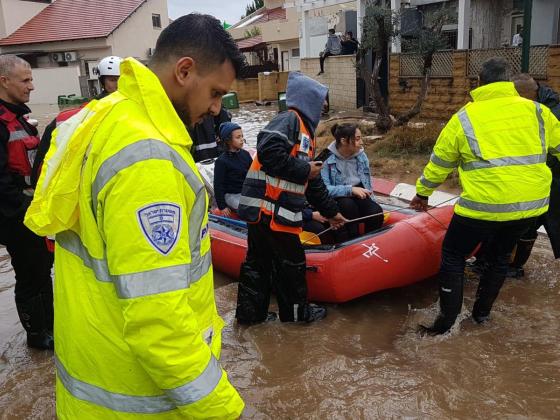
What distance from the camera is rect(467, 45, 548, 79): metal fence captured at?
972 centimetres

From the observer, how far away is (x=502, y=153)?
3152mm

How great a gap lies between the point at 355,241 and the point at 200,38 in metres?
3.00

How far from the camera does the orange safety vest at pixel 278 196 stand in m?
3.48

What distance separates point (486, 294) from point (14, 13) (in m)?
36.0

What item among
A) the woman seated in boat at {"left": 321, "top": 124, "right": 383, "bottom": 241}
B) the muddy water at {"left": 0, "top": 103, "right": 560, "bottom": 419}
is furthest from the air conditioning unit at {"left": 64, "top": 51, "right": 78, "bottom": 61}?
the woman seated in boat at {"left": 321, "top": 124, "right": 383, "bottom": 241}

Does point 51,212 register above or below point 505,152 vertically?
above

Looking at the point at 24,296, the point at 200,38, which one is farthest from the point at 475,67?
the point at 200,38

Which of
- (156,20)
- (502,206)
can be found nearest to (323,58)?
(502,206)

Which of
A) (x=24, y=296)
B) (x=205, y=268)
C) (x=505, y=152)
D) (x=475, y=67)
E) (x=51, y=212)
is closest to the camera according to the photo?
(x=51, y=212)

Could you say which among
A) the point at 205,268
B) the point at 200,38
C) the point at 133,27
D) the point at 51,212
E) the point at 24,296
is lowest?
the point at 24,296

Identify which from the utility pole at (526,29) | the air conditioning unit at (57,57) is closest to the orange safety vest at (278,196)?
the utility pole at (526,29)

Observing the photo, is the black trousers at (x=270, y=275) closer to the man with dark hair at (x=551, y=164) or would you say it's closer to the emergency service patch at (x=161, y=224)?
the man with dark hair at (x=551, y=164)

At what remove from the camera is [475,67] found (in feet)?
36.9

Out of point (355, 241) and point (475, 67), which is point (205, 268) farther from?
point (475, 67)
